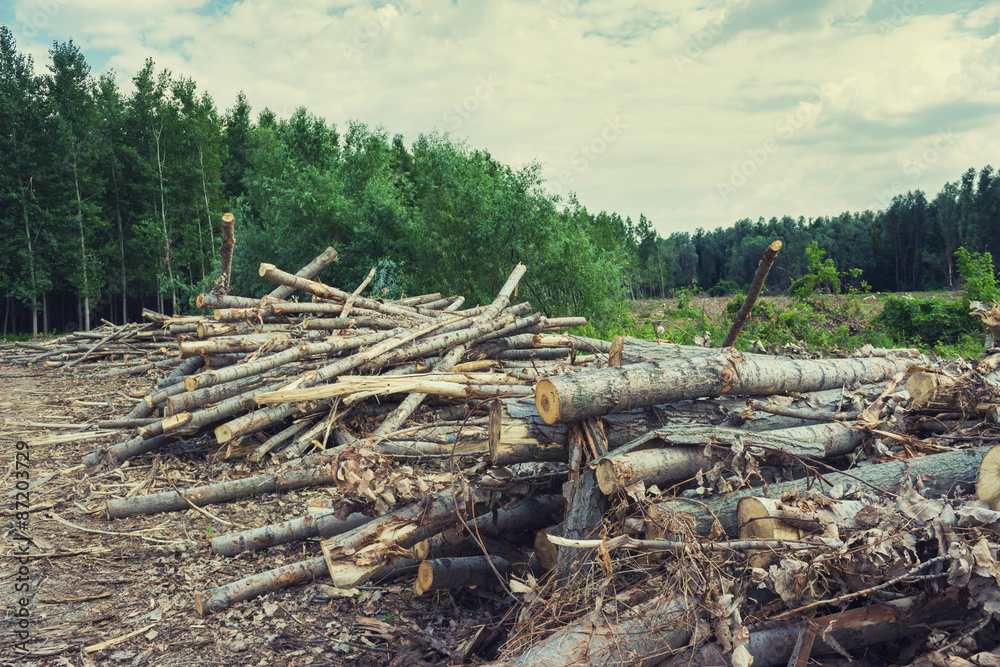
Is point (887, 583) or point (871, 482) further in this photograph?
point (871, 482)

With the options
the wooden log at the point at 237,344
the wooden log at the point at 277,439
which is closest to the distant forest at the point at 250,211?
the wooden log at the point at 237,344

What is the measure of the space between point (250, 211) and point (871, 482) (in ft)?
84.1

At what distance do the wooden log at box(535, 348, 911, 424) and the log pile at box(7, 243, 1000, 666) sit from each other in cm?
1

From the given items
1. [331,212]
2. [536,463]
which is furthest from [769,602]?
[331,212]

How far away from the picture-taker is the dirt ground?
3494 mm

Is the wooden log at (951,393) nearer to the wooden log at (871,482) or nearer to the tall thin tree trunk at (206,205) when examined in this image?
the wooden log at (871,482)

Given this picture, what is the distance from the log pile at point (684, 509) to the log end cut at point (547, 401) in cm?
1

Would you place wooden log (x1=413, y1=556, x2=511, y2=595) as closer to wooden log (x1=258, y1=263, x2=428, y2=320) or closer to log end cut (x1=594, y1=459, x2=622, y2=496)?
log end cut (x1=594, y1=459, x2=622, y2=496)

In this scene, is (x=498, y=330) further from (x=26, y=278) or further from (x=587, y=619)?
(x=26, y=278)

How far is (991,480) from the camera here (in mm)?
2977

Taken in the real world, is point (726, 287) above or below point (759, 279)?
above

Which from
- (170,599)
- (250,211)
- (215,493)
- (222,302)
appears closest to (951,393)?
(170,599)

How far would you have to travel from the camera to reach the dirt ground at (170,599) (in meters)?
3.49

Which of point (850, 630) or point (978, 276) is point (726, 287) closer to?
point (978, 276)
